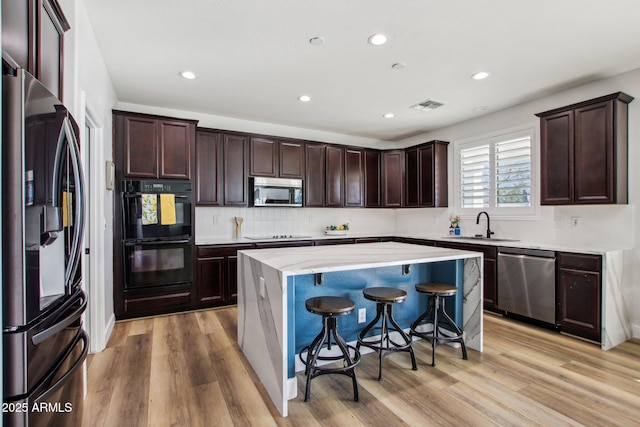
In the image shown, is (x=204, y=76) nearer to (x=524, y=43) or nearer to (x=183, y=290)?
(x=183, y=290)

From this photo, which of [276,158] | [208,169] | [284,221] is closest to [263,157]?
[276,158]

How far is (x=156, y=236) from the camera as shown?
377 cm

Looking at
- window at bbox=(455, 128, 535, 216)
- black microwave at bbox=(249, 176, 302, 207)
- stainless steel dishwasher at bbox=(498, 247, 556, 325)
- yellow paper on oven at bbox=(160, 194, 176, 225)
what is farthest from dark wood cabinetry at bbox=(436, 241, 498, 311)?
yellow paper on oven at bbox=(160, 194, 176, 225)

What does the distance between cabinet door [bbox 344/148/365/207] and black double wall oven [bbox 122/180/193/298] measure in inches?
103

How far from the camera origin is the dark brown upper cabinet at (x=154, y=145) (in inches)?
144

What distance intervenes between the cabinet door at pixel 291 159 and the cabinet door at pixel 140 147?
5.78 ft

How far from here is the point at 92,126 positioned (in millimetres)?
2844

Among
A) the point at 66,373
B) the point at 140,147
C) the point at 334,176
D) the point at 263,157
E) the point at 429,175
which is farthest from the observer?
the point at 334,176

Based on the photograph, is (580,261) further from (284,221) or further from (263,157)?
(263,157)

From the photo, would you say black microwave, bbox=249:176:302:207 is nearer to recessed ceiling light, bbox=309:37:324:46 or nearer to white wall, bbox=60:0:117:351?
white wall, bbox=60:0:117:351

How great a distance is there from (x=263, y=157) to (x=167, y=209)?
1.58 m

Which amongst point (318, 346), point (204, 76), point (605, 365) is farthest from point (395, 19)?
point (605, 365)

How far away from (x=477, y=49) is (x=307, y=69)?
60.8 inches

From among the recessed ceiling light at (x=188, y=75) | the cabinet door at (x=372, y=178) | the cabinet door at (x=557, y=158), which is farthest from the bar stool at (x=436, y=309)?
the cabinet door at (x=372, y=178)
